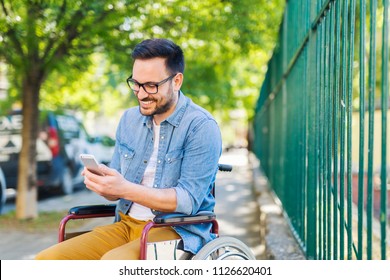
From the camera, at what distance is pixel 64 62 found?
7.08 metres

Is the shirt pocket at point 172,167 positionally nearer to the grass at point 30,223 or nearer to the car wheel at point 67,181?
the grass at point 30,223

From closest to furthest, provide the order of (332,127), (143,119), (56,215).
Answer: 1. (143,119)
2. (332,127)
3. (56,215)

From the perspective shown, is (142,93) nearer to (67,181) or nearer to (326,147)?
(326,147)

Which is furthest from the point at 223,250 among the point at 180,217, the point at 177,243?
the point at 180,217

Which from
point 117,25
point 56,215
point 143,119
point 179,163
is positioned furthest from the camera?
point 56,215

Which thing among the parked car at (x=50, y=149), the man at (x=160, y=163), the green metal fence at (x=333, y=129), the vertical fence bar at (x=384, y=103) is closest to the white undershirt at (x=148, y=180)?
the man at (x=160, y=163)

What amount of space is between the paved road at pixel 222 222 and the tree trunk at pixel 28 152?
625mm

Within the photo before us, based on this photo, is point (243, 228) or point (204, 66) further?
point (204, 66)

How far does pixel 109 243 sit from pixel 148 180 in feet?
1.11

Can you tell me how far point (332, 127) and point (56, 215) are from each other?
5.49 m

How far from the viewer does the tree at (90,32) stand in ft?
19.6

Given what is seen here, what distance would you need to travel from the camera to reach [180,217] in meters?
2.59
